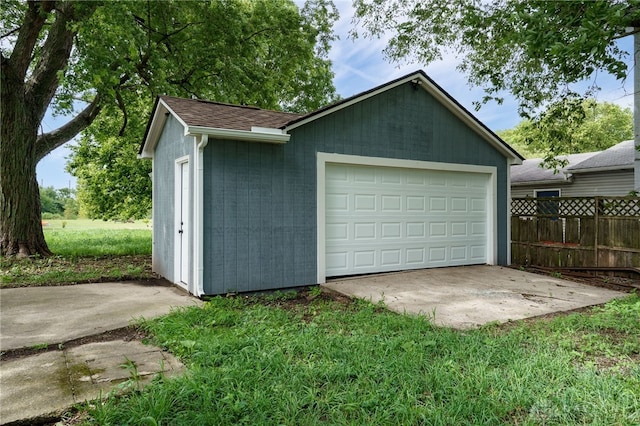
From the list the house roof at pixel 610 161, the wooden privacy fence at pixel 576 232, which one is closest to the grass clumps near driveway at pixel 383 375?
the wooden privacy fence at pixel 576 232

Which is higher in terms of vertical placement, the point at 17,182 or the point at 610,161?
the point at 610,161

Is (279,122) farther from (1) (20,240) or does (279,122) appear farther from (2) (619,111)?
(2) (619,111)

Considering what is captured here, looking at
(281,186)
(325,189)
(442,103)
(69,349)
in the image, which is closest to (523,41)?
(442,103)

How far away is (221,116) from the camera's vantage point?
6.21m

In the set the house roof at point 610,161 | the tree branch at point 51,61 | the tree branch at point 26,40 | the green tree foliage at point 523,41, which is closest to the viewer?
the green tree foliage at point 523,41

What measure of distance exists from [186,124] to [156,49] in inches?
258

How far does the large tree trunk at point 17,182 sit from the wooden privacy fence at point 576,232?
11.4 meters

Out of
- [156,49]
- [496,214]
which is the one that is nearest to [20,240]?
[156,49]

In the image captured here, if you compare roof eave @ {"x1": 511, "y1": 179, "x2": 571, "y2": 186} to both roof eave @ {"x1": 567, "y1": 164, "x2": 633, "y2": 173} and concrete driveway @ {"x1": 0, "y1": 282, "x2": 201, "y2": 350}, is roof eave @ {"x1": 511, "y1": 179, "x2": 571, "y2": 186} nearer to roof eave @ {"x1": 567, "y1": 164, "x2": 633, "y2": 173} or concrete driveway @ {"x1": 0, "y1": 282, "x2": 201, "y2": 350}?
roof eave @ {"x1": 567, "y1": 164, "x2": 633, "y2": 173}

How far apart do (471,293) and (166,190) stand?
551 cm

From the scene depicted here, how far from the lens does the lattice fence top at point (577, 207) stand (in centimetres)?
771

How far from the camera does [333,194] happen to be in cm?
678

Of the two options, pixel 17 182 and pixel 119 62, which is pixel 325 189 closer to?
pixel 119 62

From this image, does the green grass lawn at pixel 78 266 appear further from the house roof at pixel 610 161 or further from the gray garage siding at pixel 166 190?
the house roof at pixel 610 161
